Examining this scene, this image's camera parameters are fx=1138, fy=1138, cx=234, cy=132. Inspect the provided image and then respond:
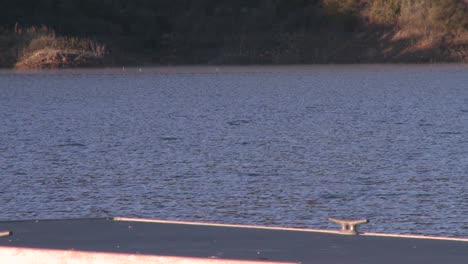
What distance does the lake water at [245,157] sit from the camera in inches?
365

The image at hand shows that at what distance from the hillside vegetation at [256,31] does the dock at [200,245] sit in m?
36.5

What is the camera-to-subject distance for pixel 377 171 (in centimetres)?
1184

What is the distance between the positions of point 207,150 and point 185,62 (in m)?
31.4

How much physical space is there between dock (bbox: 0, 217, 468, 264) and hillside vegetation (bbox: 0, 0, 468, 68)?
120 ft

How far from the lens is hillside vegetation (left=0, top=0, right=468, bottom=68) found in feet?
147

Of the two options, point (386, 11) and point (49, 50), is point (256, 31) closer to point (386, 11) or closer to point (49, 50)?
point (386, 11)

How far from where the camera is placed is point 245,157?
1334 cm

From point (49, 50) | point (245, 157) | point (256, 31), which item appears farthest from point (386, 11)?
point (245, 157)

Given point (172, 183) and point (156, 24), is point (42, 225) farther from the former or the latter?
point (156, 24)

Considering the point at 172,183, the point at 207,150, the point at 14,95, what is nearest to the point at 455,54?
the point at 14,95

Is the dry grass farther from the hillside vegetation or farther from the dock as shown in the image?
the dock

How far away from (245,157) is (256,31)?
3415 centimetres

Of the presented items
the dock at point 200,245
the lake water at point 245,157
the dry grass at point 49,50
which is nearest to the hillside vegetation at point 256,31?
the dry grass at point 49,50

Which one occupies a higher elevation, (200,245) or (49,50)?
(200,245)
